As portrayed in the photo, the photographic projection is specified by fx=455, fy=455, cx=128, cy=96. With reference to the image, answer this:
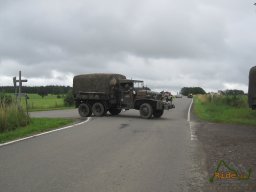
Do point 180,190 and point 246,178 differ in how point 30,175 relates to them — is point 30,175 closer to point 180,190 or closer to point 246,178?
point 180,190

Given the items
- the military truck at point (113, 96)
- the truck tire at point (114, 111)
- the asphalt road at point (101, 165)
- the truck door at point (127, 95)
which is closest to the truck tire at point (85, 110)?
the military truck at point (113, 96)

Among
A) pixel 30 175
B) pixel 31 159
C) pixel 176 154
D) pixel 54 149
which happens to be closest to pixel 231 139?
pixel 176 154

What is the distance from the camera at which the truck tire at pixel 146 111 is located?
26.0 m

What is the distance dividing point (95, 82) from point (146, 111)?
4507mm

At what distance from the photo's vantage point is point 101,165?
371 inches

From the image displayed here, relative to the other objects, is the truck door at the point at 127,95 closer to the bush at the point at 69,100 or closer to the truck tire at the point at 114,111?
the truck tire at the point at 114,111

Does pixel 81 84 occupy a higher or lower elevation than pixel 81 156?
higher

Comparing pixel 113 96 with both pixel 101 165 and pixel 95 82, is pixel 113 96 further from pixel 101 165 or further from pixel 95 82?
pixel 101 165

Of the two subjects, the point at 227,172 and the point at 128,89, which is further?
the point at 128,89

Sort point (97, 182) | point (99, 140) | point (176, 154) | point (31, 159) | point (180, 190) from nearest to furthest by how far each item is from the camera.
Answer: point (180, 190) → point (97, 182) → point (31, 159) → point (176, 154) → point (99, 140)

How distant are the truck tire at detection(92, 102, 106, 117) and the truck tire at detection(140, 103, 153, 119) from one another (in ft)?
9.79

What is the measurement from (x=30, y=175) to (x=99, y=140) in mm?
5842

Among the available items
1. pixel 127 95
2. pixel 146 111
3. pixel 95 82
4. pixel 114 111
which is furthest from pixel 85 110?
pixel 146 111

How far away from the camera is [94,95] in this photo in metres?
28.9
